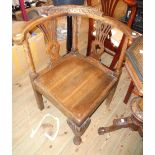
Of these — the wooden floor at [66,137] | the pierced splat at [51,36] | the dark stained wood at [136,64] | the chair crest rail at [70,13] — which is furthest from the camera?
the wooden floor at [66,137]

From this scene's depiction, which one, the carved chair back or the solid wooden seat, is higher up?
the carved chair back

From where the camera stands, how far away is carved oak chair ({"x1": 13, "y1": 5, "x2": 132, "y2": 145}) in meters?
1.19

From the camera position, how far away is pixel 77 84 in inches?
53.2

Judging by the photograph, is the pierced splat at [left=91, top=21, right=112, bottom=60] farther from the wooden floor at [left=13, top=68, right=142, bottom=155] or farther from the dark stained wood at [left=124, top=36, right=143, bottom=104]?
the wooden floor at [left=13, top=68, right=142, bottom=155]

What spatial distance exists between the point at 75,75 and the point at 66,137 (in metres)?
0.62

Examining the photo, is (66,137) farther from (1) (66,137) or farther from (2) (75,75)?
(2) (75,75)

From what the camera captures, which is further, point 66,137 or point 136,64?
point 66,137

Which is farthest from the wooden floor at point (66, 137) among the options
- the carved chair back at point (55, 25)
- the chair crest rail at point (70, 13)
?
the chair crest rail at point (70, 13)

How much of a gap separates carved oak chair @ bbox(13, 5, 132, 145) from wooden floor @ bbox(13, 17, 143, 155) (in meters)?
0.14

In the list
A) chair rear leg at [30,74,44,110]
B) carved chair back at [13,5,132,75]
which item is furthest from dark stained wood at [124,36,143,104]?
chair rear leg at [30,74,44,110]

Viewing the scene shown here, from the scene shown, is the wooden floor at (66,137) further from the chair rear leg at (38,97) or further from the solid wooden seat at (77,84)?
the solid wooden seat at (77,84)

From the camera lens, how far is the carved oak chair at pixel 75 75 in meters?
1.19

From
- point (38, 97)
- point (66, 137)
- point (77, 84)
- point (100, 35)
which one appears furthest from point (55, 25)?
point (66, 137)

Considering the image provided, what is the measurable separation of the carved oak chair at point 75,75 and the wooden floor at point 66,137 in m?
0.14
